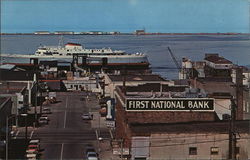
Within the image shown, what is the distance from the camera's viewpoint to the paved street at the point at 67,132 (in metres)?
15.7

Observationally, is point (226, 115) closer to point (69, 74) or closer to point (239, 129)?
point (239, 129)

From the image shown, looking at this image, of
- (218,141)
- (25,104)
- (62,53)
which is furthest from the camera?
(62,53)

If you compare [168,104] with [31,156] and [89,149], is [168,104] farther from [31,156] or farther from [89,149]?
[31,156]

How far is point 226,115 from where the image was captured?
16.1 metres

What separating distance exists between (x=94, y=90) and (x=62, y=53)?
31189 mm

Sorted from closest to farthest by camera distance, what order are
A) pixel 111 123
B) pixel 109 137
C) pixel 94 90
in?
pixel 109 137 < pixel 111 123 < pixel 94 90

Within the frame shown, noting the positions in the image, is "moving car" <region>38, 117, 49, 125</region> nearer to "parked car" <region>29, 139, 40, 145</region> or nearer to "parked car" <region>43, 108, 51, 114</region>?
"parked car" <region>43, 108, 51, 114</region>

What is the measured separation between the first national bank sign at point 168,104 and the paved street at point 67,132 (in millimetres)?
2276

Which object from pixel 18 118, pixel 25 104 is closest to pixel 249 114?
pixel 18 118

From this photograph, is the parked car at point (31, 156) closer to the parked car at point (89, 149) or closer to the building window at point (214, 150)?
the parked car at point (89, 149)

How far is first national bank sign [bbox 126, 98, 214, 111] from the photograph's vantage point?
13.7 meters

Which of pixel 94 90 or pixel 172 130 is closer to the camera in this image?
pixel 172 130

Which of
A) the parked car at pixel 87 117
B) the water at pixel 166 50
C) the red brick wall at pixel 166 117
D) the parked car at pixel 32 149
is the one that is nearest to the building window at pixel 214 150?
the red brick wall at pixel 166 117

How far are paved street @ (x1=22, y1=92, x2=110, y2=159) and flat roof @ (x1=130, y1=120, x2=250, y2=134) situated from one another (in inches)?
119
